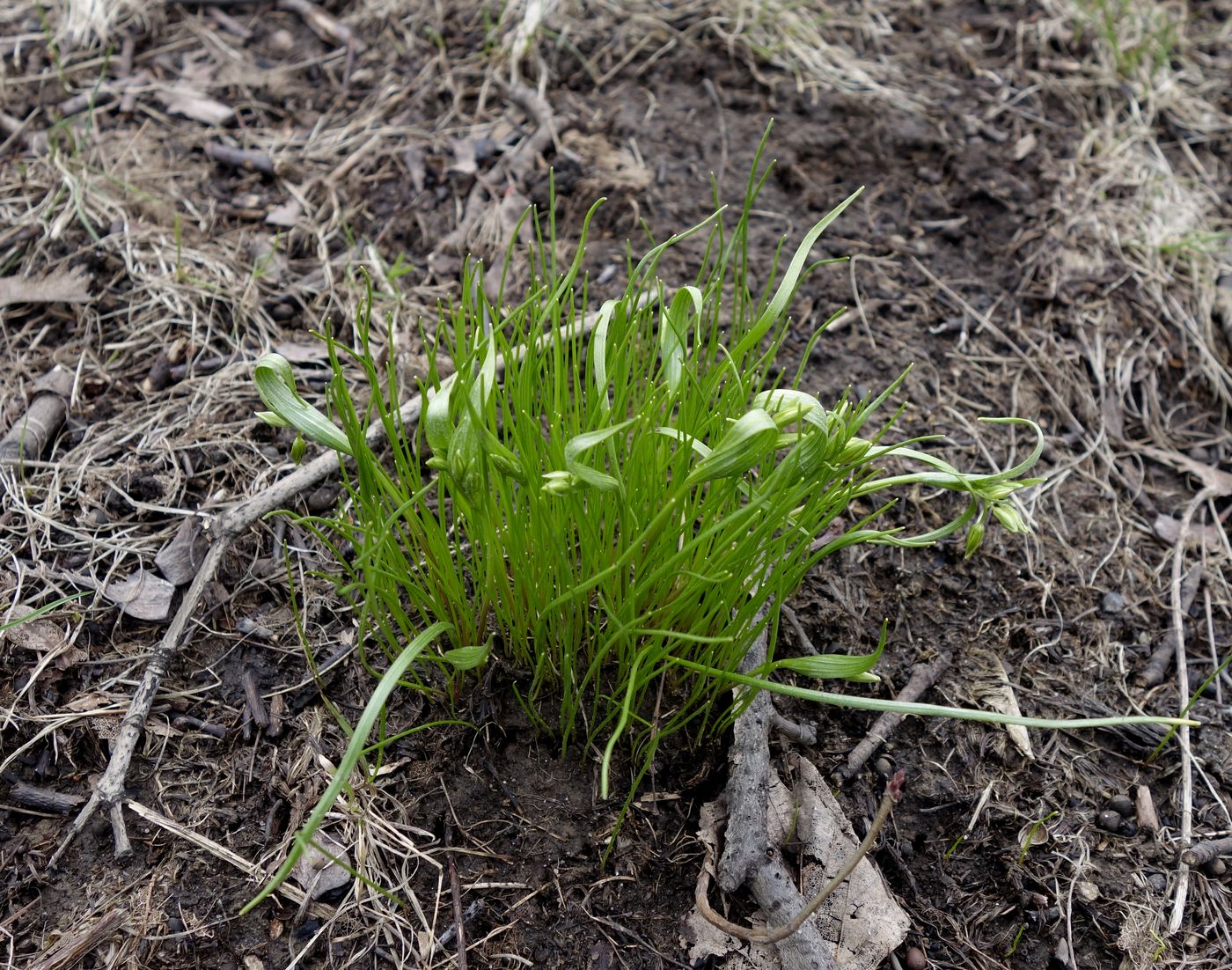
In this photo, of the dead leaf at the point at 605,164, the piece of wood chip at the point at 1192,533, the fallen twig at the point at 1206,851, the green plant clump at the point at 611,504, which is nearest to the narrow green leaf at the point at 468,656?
the green plant clump at the point at 611,504

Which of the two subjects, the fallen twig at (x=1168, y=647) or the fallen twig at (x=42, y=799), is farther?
the fallen twig at (x=1168, y=647)

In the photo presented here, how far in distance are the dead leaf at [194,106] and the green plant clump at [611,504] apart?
189 cm

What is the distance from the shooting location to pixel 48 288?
233 cm

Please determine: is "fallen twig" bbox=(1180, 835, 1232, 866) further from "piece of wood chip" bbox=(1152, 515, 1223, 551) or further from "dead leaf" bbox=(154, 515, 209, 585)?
"dead leaf" bbox=(154, 515, 209, 585)

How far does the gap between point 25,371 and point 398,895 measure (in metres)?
1.55

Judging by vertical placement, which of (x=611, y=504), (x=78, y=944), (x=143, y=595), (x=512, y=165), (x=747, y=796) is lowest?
(x=747, y=796)

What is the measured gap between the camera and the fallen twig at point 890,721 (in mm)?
1761

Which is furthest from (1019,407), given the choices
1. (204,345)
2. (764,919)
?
(204,345)

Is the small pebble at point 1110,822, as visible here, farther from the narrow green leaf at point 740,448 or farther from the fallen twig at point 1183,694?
the narrow green leaf at point 740,448

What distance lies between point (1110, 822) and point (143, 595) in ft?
6.39

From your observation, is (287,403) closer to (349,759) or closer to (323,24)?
(349,759)

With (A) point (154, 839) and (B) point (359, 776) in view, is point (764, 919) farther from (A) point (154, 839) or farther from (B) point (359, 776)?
(A) point (154, 839)

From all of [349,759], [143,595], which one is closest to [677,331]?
[349,759]

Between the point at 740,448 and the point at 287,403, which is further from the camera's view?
the point at 287,403
